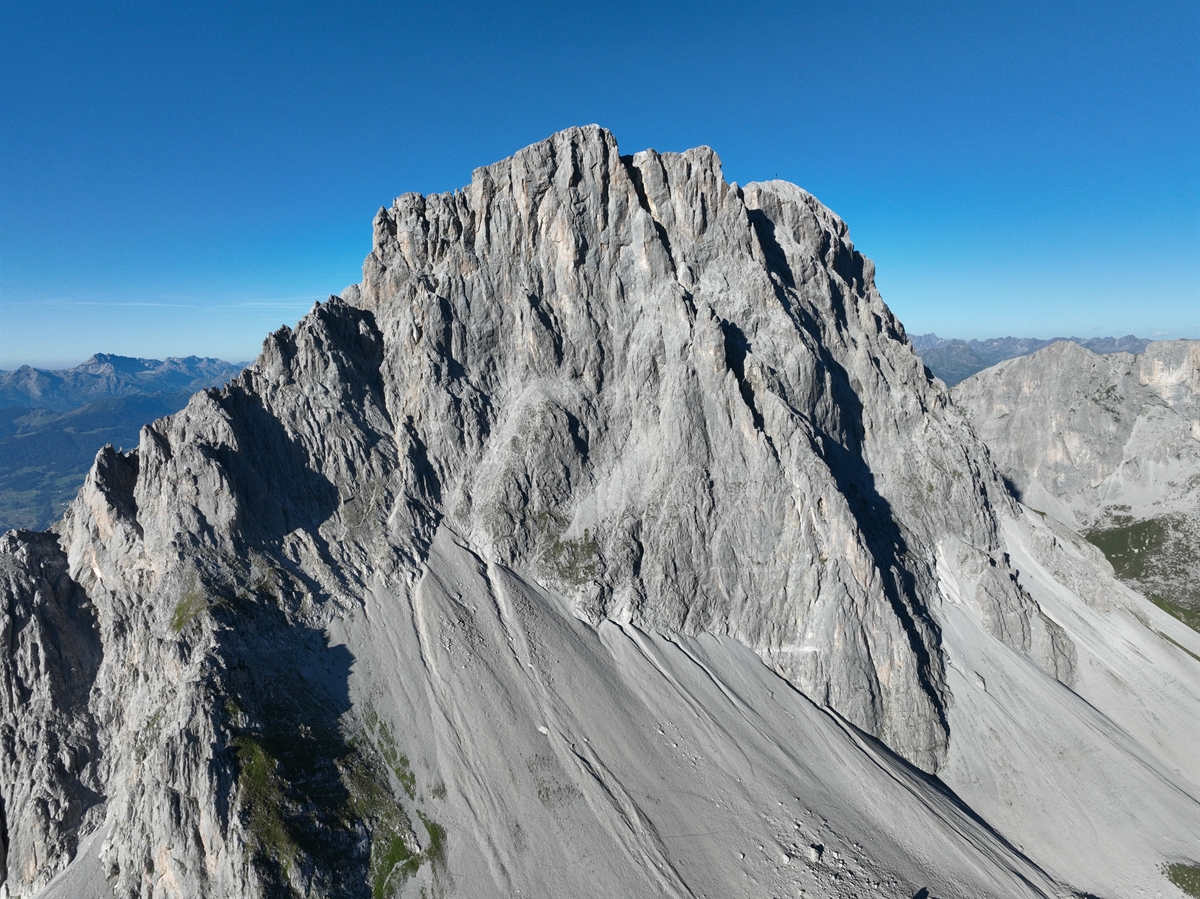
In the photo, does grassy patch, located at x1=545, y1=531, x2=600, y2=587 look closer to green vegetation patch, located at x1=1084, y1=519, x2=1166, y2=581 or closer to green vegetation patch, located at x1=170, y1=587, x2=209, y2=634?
green vegetation patch, located at x1=170, y1=587, x2=209, y2=634

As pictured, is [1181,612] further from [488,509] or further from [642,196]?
[488,509]

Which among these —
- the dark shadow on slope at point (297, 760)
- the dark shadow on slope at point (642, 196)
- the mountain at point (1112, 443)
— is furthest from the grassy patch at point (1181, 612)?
the dark shadow on slope at point (297, 760)

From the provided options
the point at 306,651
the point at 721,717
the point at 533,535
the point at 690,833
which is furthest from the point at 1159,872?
the point at 306,651

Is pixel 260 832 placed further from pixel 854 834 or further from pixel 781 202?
pixel 781 202

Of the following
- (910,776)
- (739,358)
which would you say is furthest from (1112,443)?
(910,776)

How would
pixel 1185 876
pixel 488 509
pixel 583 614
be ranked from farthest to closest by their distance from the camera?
pixel 488 509 → pixel 583 614 → pixel 1185 876

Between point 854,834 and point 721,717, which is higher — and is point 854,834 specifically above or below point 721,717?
below
